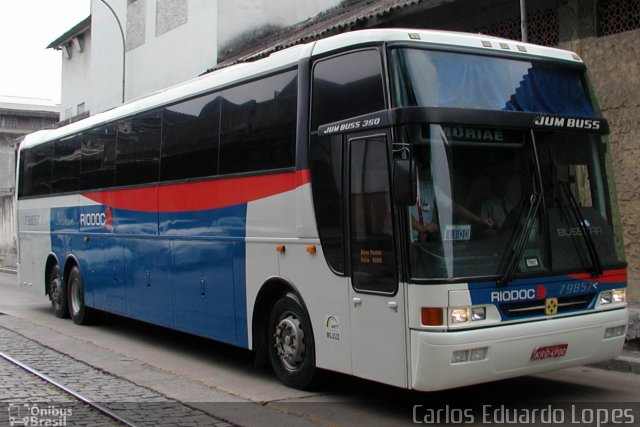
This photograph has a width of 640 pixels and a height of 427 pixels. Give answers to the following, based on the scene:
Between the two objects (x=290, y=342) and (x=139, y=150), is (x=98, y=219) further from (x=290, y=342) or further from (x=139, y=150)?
(x=290, y=342)

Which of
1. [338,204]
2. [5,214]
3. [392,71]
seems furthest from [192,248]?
[5,214]

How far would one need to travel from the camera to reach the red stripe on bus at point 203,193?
7.89 meters

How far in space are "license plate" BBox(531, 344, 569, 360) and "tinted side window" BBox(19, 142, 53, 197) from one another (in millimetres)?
10567

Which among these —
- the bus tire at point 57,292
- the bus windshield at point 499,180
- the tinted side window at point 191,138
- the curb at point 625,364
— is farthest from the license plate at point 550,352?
the bus tire at point 57,292

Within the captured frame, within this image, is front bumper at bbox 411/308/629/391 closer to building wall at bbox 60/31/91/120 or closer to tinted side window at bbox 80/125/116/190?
tinted side window at bbox 80/125/116/190

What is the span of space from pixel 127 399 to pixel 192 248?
2.45 m

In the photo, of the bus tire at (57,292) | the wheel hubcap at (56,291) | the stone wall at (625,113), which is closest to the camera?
the stone wall at (625,113)

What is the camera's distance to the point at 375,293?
655cm

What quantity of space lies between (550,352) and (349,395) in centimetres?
207

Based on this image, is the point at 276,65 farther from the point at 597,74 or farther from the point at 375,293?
the point at 597,74

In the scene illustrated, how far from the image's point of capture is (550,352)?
6590 mm

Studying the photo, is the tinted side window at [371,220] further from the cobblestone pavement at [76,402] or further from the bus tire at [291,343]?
the cobblestone pavement at [76,402]

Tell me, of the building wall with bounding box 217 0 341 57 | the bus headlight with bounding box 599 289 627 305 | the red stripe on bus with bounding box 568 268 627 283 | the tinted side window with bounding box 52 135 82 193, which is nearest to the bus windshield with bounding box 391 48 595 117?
the red stripe on bus with bounding box 568 268 627 283

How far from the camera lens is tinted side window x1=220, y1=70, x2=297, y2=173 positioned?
7.87 metres
